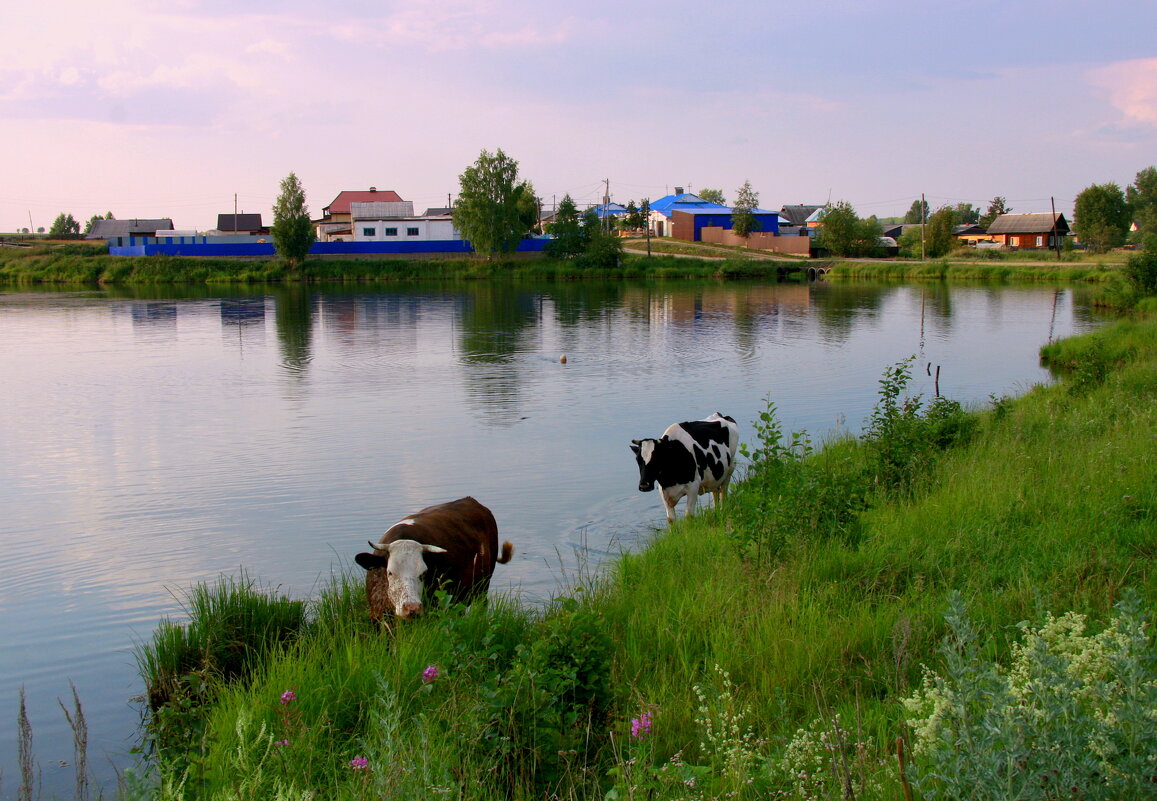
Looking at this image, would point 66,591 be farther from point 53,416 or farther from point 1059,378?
point 1059,378

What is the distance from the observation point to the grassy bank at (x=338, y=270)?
8219 centimetres

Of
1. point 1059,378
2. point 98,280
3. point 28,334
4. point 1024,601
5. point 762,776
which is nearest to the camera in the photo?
point 762,776

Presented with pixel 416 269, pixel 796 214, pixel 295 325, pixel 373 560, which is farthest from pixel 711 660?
pixel 796 214

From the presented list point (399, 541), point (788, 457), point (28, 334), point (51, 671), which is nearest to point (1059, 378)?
point (788, 457)

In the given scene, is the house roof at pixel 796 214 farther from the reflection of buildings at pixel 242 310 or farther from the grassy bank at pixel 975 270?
the reflection of buildings at pixel 242 310

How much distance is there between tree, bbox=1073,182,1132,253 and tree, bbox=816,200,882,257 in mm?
29404

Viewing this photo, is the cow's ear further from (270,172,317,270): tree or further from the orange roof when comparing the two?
the orange roof

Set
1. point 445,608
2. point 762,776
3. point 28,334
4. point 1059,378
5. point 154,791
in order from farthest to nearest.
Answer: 1. point 28,334
2. point 1059,378
3. point 445,608
4. point 154,791
5. point 762,776

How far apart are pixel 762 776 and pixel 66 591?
29.1 feet

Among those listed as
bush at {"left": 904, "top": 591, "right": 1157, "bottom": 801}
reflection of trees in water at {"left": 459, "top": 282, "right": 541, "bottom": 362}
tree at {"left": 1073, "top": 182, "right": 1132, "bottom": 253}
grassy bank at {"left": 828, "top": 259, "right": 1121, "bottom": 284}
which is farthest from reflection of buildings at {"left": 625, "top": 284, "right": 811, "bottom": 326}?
tree at {"left": 1073, "top": 182, "right": 1132, "bottom": 253}

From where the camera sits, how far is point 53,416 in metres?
20.7

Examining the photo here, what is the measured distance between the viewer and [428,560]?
7285mm

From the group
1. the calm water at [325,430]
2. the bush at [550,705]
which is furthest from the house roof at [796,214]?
the bush at [550,705]

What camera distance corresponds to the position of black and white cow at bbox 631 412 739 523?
1086 cm
